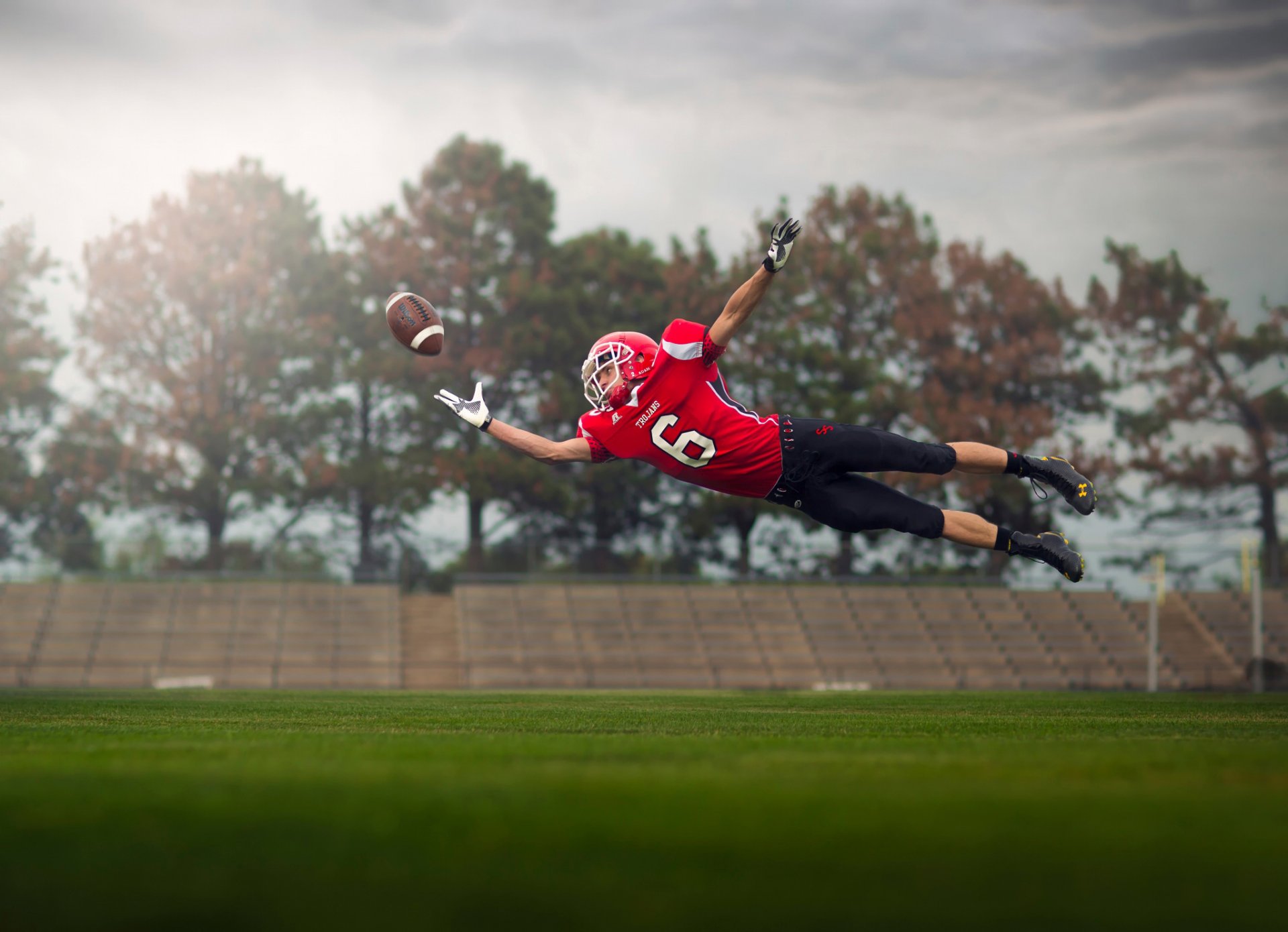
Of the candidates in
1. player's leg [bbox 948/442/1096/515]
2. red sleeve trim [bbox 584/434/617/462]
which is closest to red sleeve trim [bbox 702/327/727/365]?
red sleeve trim [bbox 584/434/617/462]

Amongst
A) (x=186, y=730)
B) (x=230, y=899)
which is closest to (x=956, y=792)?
(x=230, y=899)

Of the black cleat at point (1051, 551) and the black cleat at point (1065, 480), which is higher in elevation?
the black cleat at point (1065, 480)

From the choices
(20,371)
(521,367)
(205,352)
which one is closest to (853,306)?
(521,367)

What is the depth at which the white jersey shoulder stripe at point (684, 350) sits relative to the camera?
688cm

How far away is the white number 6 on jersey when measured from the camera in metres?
7.00

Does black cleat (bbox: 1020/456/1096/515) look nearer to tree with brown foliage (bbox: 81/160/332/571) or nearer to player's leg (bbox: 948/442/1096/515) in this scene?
player's leg (bbox: 948/442/1096/515)

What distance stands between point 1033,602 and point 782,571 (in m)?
6.12

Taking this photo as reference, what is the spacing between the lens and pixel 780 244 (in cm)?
638

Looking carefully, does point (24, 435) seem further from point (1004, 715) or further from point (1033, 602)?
point (1004, 715)

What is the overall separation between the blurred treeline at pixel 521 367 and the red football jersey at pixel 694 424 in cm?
2085

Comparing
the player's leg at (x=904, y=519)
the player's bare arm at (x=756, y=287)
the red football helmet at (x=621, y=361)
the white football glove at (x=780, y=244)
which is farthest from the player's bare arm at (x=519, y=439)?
the white football glove at (x=780, y=244)

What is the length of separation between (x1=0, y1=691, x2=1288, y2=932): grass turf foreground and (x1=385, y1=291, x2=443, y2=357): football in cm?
403

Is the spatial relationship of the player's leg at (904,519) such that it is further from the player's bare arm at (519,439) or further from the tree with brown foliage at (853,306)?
the tree with brown foliage at (853,306)

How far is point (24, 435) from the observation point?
104ft
